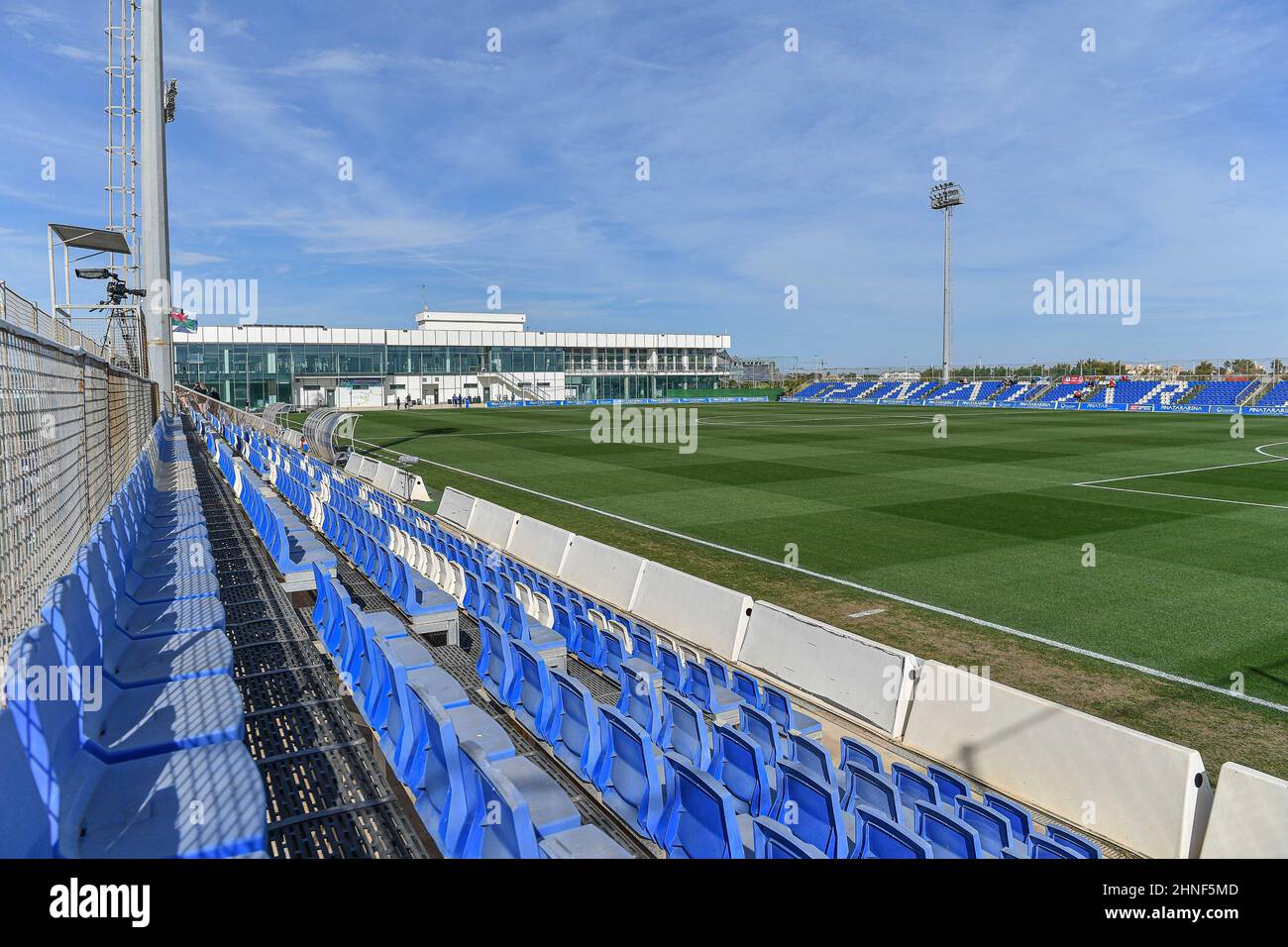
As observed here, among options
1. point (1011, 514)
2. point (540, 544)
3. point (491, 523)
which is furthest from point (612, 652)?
point (1011, 514)

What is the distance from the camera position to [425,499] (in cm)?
1836

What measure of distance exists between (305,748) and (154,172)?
22.4 metres

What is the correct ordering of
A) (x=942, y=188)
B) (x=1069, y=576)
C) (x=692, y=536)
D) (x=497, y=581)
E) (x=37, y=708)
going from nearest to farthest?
1. (x=37, y=708)
2. (x=497, y=581)
3. (x=1069, y=576)
4. (x=692, y=536)
5. (x=942, y=188)

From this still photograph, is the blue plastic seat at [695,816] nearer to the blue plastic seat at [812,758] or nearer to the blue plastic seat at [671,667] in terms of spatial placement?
the blue plastic seat at [812,758]

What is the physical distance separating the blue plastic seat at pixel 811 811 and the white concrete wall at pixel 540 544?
7397 mm

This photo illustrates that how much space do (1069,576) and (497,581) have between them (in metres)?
→ 8.91

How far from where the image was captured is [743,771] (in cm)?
457

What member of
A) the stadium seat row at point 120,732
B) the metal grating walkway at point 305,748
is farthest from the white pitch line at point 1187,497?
the stadium seat row at point 120,732

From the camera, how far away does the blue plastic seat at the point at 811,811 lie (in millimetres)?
3773

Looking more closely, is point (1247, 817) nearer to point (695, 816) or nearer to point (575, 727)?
point (695, 816)
